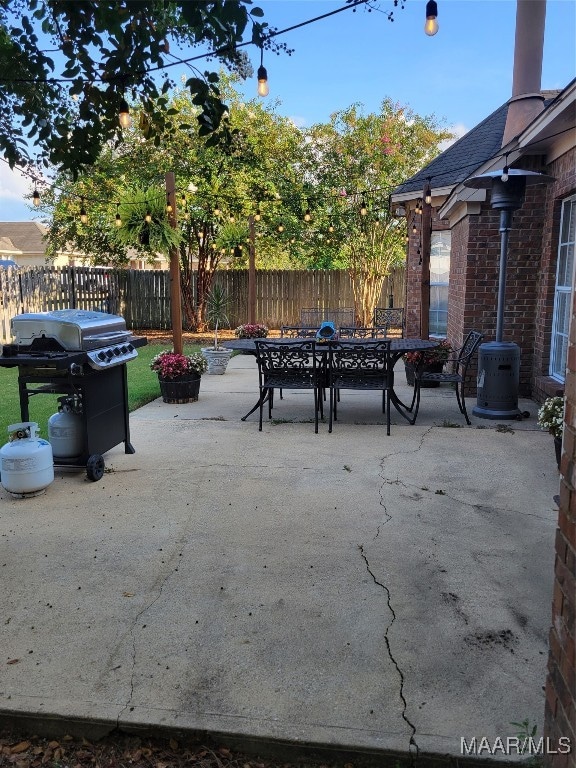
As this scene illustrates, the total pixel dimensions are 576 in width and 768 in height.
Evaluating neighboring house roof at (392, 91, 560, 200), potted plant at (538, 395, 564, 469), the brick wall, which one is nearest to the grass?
potted plant at (538, 395, 564, 469)

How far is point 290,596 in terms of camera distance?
294 centimetres

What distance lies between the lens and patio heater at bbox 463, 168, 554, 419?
20.6 feet

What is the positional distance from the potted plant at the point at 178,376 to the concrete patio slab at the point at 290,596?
7.20 feet

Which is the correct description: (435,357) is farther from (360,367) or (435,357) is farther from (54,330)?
(54,330)

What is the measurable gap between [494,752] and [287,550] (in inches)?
66.1

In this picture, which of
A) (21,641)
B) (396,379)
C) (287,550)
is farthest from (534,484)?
(396,379)

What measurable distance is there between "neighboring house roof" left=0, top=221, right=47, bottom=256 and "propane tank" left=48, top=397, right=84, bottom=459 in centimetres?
2934

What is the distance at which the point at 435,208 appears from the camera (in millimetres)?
10211

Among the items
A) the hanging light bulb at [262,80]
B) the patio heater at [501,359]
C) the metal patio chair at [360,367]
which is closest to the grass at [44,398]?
the metal patio chair at [360,367]

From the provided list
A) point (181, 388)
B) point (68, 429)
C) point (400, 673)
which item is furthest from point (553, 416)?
point (181, 388)

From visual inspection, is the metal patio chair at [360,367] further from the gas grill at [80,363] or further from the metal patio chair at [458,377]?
the gas grill at [80,363]

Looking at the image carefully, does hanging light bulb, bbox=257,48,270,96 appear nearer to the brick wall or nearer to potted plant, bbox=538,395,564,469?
potted plant, bbox=538,395,564,469

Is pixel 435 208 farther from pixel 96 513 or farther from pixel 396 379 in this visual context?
pixel 96 513

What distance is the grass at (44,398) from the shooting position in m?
6.51
